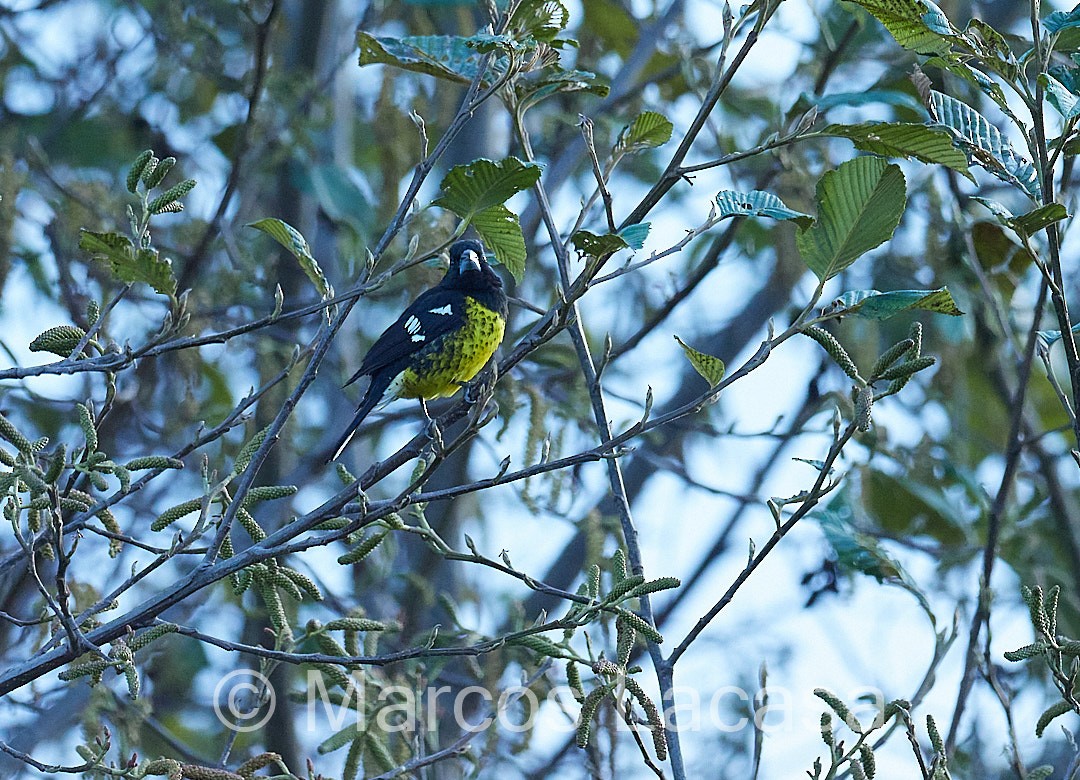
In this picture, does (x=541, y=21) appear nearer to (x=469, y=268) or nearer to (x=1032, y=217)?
(x=1032, y=217)

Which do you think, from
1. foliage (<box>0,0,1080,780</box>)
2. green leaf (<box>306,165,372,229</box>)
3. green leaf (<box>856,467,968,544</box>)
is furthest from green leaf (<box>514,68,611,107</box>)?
green leaf (<box>856,467,968,544</box>)

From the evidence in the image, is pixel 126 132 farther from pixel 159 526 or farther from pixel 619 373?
pixel 159 526

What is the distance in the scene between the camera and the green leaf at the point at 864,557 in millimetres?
2580

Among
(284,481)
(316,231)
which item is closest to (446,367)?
(284,481)

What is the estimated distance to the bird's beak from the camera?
3.62 m

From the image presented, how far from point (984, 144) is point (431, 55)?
990 mm

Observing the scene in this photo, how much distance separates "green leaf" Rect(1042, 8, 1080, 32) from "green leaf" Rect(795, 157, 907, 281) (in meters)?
0.34

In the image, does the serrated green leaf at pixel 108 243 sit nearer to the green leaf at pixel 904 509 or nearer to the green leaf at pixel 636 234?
the green leaf at pixel 636 234

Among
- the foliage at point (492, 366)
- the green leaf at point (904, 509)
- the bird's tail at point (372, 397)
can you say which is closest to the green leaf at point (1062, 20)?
the foliage at point (492, 366)

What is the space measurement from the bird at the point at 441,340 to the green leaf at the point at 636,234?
1709 millimetres

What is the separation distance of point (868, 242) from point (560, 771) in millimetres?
3195

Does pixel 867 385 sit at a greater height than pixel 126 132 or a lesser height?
lesser

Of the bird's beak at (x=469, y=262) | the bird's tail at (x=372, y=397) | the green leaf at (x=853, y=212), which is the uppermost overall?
the bird's beak at (x=469, y=262)

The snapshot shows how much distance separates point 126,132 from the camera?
546 cm
